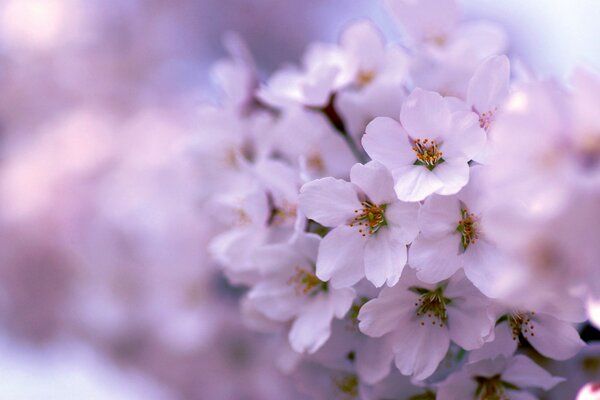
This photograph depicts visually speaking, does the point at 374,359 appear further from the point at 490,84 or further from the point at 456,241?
the point at 490,84

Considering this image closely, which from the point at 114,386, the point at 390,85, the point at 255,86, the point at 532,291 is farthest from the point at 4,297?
the point at 532,291

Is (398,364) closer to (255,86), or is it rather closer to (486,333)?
(486,333)

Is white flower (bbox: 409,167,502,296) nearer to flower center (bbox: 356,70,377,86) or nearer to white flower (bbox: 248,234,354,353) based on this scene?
white flower (bbox: 248,234,354,353)

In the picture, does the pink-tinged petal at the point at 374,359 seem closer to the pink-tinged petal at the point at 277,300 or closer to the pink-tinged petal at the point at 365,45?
the pink-tinged petal at the point at 277,300

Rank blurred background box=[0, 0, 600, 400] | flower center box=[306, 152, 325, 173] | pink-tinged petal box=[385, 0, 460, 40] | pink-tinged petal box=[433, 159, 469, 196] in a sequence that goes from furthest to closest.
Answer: blurred background box=[0, 0, 600, 400] → pink-tinged petal box=[385, 0, 460, 40] → flower center box=[306, 152, 325, 173] → pink-tinged petal box=[433, 159, 469, 196]

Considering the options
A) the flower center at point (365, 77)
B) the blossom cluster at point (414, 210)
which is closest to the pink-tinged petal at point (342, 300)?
the blossom cluster at point (414, 210)

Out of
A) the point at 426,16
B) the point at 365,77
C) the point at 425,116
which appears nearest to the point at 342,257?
the point at 425,116

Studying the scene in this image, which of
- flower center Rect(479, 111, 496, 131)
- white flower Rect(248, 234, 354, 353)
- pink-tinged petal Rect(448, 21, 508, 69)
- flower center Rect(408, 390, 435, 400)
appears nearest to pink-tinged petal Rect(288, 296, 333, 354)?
white flower Rect(248, 234, 354, 353)
